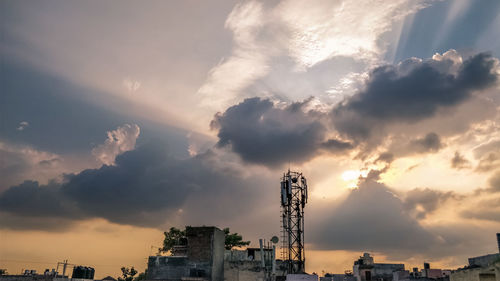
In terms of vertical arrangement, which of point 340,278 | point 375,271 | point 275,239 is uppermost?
point 275,239

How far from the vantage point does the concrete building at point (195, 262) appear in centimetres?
4959

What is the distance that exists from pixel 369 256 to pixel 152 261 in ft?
129

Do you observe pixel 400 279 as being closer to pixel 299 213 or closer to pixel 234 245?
pixel 299 213

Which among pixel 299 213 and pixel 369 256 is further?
pixel 369 256

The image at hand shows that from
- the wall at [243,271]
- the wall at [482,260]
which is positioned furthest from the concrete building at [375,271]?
the wall at [243,271]

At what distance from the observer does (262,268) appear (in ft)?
165

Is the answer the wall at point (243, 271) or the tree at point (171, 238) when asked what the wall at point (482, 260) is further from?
the tree at point (171, 238)

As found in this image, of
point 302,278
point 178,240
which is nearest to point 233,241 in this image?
point 178,240

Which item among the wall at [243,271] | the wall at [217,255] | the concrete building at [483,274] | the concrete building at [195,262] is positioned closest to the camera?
the concrete building at [483,274]

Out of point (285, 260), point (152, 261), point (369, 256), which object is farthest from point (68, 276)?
point (369, 256)

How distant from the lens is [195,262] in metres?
50.2

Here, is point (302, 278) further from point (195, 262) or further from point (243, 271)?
point (195, 262)

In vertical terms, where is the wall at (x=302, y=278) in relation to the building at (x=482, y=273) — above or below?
below

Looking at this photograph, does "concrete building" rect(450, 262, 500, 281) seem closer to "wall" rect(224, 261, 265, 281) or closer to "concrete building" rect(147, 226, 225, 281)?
"wall" rect(224, 261, 265, 281)
